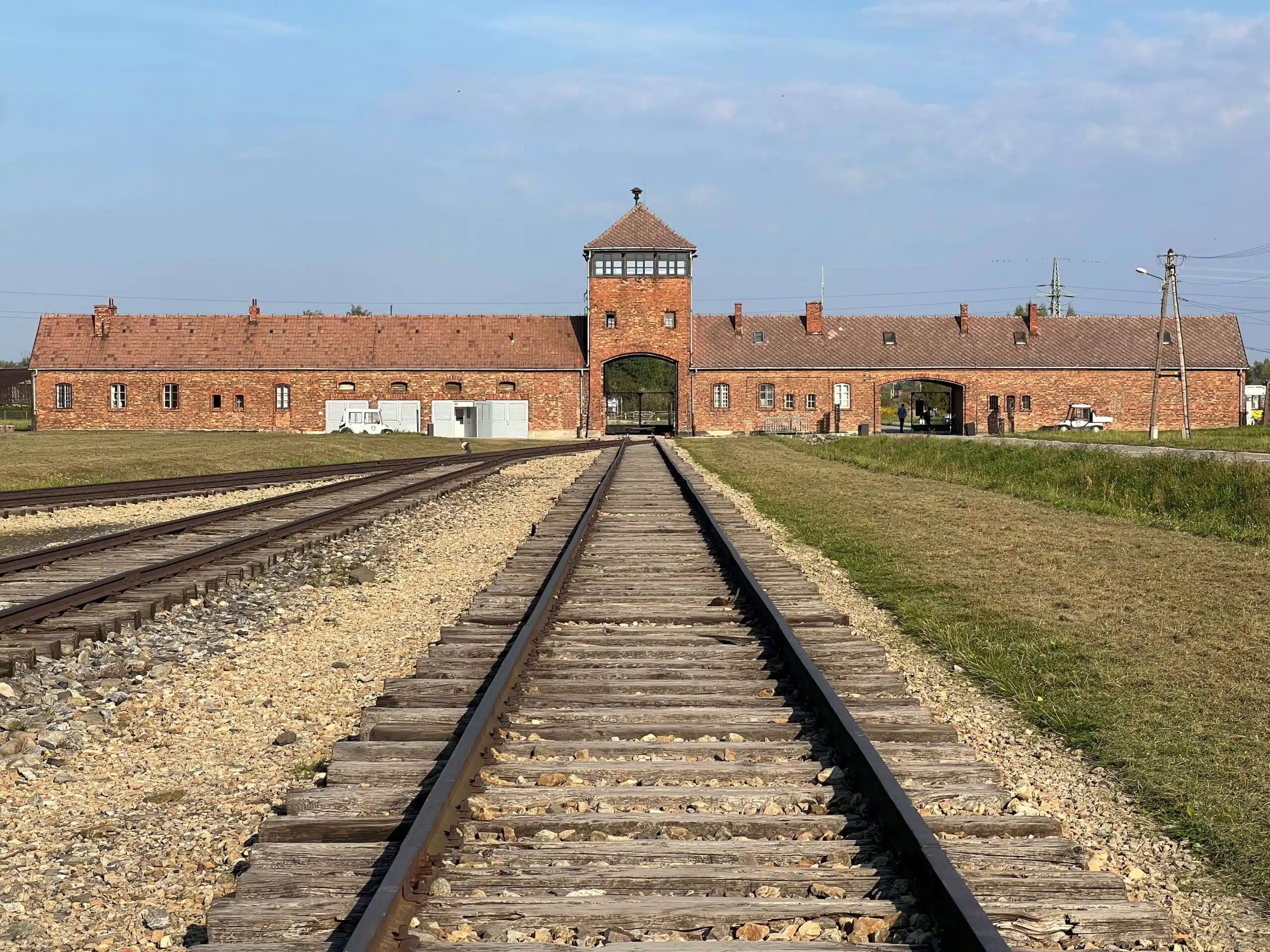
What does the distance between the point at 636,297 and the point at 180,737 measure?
5508 centimetres

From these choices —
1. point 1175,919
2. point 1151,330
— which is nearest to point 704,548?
point 1175,919

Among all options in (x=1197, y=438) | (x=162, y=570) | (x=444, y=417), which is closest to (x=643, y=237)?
(x=444, y=417)

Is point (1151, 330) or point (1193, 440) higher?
point (1151, 330)

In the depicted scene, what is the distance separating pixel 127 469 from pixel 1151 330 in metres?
55.7

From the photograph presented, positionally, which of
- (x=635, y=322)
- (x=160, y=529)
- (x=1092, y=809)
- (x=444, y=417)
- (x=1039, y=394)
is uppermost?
(x=635, y=322)

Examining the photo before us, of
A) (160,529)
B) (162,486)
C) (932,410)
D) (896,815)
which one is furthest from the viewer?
(932,410)

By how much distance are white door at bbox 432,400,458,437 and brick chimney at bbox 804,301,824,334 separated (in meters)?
19.4

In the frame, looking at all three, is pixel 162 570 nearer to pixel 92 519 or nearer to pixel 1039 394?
pixel 92 519

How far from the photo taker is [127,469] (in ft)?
87.4

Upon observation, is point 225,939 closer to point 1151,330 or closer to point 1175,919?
point 1175,919

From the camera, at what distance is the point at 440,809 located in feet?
13.3

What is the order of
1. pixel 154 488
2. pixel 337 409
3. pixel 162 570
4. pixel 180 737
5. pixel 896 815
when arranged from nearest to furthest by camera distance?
pixel 896 815
pixel 180 737
pixel 162 570
pixel 154 488
pixel 337 409

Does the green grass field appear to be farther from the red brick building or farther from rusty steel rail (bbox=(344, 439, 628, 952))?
rusty steel rail (bbox=(344, 439, 628, 952))

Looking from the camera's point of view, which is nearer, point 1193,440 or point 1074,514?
point 1074,514
